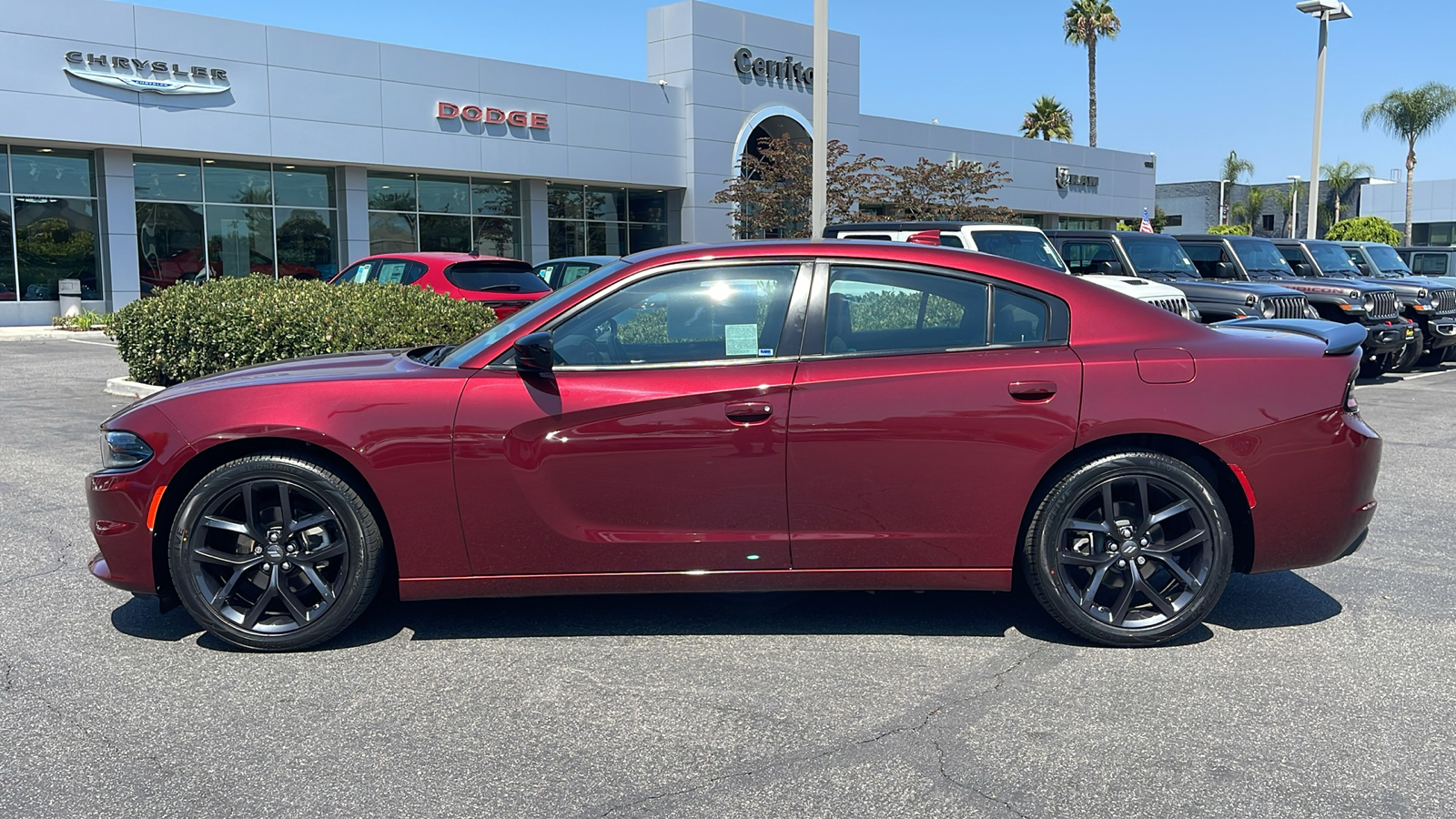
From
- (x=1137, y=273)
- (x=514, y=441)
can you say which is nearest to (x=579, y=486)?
(x=514, y=441)

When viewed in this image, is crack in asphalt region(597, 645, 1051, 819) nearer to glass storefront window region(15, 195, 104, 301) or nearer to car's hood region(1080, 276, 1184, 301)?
car's hood region(1080, 276, 1184, 301)

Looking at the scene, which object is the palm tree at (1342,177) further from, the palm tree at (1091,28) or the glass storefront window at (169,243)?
the glass storefront window at (169,243)

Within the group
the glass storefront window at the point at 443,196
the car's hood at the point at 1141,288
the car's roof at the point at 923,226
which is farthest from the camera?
the glass storefront window at the point at 443,196

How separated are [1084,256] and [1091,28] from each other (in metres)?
47.8

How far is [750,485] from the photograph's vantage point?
4359 millimetres

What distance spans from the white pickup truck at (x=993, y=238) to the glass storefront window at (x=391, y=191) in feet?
64.8

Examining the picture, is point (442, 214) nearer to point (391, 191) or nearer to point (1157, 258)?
point (391, 191)

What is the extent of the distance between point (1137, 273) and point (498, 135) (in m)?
19.9

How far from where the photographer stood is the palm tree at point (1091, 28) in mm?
57094

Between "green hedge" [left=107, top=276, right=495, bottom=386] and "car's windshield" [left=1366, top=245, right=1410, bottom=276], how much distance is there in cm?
1611

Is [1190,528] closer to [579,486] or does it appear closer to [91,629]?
[579,486]

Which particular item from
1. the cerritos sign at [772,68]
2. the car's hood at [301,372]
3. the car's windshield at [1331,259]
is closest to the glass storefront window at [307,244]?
the cerritos sign at [772,68]

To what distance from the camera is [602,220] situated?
113ft

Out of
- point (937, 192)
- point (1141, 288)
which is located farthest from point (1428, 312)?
point (937, 192)
